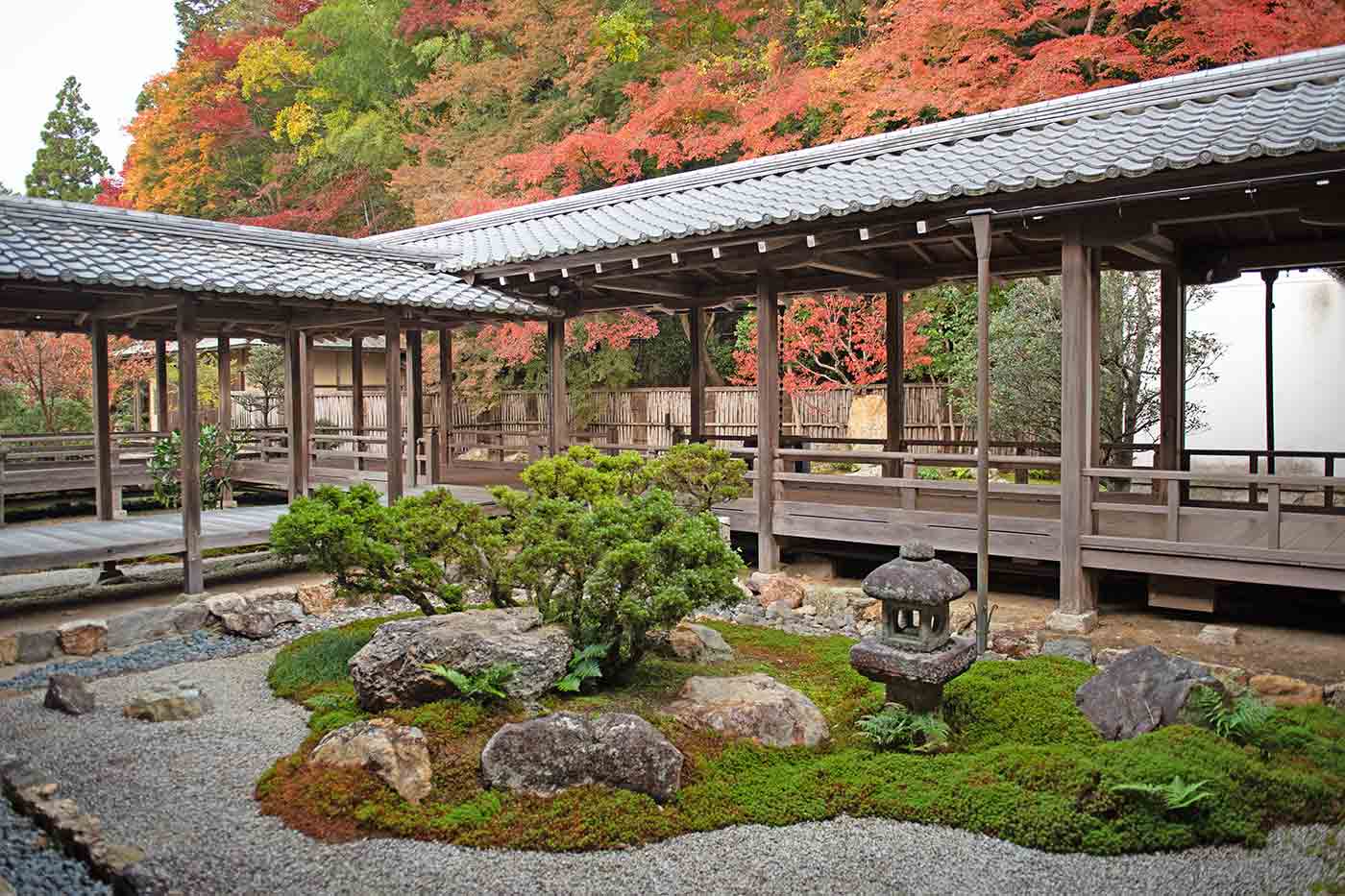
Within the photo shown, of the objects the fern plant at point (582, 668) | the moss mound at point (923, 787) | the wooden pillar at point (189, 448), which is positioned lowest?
the moss mound at point (923, 787)

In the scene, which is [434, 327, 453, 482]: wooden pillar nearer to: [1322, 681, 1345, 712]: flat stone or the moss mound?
the moss mound

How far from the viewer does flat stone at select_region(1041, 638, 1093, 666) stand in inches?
294

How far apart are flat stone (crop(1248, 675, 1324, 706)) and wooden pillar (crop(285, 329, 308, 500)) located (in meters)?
12.1

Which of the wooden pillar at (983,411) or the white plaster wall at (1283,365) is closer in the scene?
the wooden pillar at (983,411)

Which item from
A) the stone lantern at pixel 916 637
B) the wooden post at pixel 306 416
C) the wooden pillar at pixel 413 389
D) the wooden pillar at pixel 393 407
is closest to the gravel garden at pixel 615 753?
the stone lantern at pixel 916 637

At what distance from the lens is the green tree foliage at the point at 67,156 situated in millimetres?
30625

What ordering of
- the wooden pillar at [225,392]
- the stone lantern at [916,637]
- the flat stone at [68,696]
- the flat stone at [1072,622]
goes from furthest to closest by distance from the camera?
the wooden pillar at [225,392], the flat stone at [1072,622], the flat stone at [68,696], the stone lantern at [916,637]

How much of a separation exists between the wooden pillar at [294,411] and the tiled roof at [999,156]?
290cm

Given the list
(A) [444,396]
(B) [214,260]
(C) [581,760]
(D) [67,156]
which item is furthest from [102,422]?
(D) [67,156]

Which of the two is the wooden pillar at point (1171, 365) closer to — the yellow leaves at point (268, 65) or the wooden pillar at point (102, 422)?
the wooden pillar at point (102, 422)

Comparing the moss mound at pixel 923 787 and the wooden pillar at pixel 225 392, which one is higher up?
the wooden pillar at pixel 225 392

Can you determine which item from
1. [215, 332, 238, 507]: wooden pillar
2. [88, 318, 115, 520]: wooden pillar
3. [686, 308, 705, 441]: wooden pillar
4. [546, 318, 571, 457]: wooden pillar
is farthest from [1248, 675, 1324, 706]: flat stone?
[215, 332, 238, 507]: wooden pillar

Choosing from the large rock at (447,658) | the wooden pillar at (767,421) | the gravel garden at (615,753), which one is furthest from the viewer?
the wooden pillar at (767,421)

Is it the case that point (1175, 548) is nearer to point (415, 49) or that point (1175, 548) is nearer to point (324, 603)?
point (324, 603)
